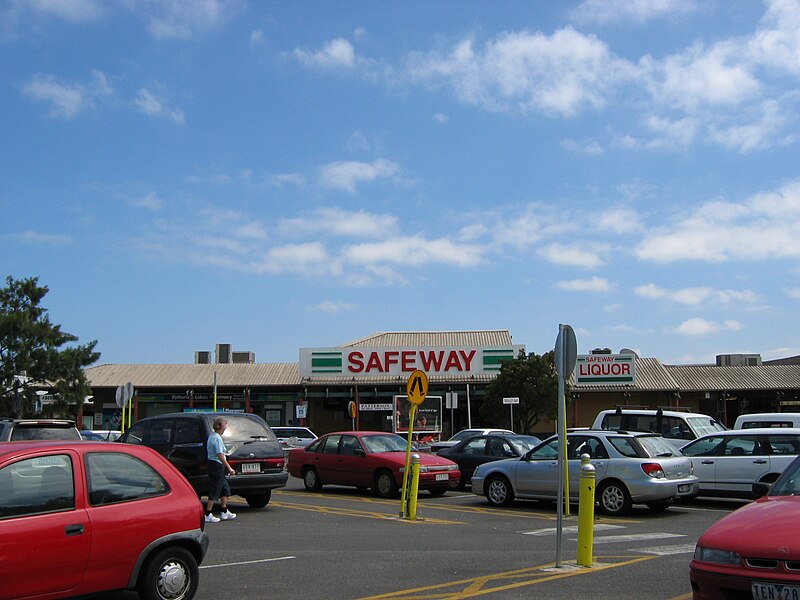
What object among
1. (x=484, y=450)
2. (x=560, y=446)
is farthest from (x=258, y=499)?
(x=560, y=446)

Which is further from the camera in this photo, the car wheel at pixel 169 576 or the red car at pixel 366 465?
the red car at pixel 366 465

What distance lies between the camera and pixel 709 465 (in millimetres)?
16922

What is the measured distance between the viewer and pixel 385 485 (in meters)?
19.0

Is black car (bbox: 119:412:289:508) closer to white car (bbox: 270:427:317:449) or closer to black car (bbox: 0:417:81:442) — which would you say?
black car (bbox: 0:417:81:442)

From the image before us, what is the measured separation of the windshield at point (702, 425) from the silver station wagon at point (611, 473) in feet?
15.8

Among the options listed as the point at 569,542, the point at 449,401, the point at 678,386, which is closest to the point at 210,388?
the point at 449,401

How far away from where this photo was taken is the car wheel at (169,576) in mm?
7129

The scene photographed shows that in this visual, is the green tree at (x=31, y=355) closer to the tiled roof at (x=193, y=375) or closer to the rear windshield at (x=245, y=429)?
the tiled roof at (x=193, y=375)

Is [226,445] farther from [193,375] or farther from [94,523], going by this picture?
[193,375]

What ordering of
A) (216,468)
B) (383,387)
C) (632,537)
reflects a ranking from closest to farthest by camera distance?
(632,537) < (216,468) < (383,387)

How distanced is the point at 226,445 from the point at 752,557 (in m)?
10.6

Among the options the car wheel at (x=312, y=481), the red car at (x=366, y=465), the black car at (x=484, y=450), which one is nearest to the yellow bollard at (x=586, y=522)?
the red car at (x=366, y=465)

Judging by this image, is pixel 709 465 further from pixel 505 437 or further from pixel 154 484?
pixel 154 484

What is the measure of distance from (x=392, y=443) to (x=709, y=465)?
6.81 meters
